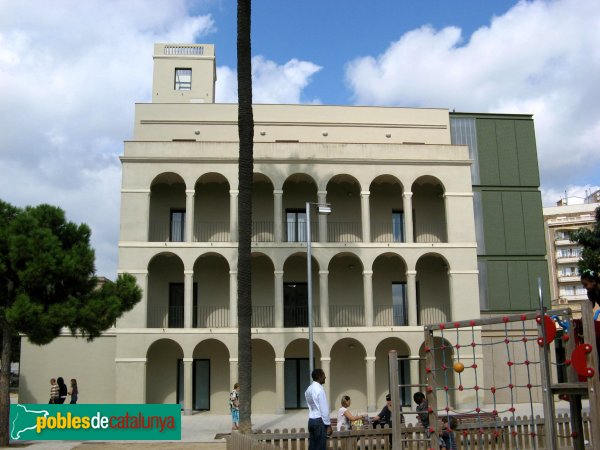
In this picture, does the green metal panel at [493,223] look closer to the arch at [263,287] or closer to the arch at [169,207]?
the arch at [263,287]

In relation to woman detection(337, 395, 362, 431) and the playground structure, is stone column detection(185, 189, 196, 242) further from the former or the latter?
woman detection(337, 395, 362, 431)

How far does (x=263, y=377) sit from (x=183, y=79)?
17.7 m

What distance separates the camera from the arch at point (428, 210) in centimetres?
3422

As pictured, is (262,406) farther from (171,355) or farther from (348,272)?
(348,272)

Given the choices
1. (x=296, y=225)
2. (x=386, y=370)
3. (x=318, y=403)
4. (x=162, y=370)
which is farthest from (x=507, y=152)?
(x=318, y=403)

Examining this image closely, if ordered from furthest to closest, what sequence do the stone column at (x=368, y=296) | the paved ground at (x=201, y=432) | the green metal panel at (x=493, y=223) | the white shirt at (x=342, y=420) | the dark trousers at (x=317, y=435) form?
the green metal panel at (x=493, y=223), the stone column at (x=368, y=296), the paved ground at (x=201, y=432), the white shirt at (x=342, y=420), the dark trousers at (x=317, y=435)

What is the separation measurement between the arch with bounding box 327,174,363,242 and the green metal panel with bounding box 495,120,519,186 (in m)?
7.78

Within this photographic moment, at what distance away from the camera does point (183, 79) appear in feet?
132

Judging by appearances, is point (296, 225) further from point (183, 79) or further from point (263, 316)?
point (183, 79)

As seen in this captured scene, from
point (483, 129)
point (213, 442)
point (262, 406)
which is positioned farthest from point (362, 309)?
point (213, 442)

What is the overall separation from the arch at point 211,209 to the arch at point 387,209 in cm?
696

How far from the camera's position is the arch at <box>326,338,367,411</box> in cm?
3275

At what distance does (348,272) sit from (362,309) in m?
1.89

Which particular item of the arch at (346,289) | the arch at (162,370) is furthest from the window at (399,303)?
the arch at (162,370)
